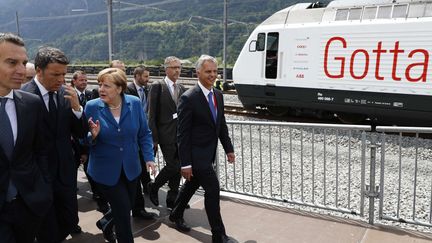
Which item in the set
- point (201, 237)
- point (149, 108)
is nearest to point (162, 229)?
point (201, 237)

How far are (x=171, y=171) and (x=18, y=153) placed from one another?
250 centimetres

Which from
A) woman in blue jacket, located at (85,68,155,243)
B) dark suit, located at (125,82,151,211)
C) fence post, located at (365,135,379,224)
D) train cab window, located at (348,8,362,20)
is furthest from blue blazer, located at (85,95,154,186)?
train cab window, located at (348,8,362,20)

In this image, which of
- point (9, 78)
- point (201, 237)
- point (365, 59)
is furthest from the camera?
point (365, 59)

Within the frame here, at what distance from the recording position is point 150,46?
9188cm

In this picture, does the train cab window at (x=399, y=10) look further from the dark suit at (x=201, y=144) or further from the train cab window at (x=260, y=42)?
the dark suit at (x=201, y=144)

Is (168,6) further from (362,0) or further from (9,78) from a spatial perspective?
(9,78)

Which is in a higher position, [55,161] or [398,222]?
[55,161]

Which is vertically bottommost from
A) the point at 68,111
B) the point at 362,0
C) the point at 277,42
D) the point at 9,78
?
the point at 68,111

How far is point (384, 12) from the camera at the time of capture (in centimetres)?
1033

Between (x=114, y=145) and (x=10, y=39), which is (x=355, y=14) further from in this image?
(x=10, y=39)

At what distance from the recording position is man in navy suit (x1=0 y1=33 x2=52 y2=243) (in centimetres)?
238

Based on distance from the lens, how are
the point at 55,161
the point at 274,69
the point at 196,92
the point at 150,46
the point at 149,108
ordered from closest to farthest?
1. the point at 55,161
2. the point at 196,92
3. the point at 149,108
4. the point at 274,69
5. the point at 150,46

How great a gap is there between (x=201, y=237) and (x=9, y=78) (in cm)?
253

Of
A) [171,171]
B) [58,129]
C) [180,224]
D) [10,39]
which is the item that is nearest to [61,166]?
[58,129]
